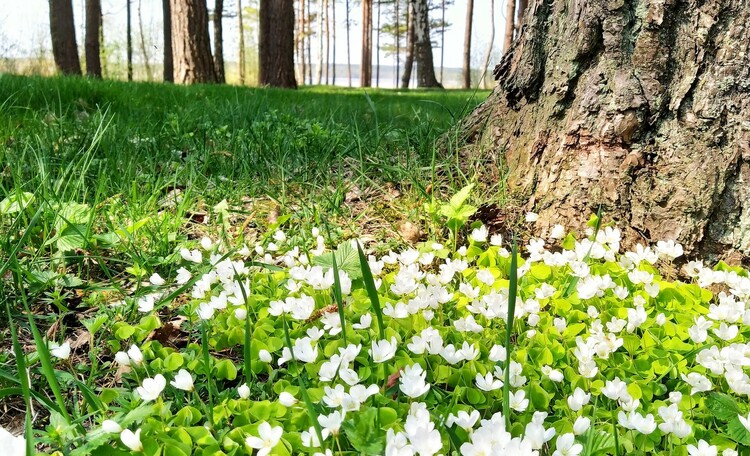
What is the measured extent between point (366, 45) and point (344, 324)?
22.4m

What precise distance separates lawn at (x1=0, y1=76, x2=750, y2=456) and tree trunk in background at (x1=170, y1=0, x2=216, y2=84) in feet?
22.5

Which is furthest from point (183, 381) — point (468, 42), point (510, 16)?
point (468, 42)

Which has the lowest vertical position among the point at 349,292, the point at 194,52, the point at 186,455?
the point at 186,455

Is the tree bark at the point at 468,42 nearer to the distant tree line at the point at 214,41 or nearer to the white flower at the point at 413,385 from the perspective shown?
the distant tree line at the point at 214,41

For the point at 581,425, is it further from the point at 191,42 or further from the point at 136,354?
the point at 191,42

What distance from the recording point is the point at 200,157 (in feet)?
9.48

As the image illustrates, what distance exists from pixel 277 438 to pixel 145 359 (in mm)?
539

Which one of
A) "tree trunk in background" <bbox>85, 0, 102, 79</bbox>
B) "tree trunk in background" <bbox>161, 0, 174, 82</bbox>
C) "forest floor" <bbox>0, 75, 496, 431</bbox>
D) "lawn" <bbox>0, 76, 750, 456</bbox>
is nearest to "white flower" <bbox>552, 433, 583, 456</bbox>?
"lawn" <bbox>0, 76, 750, 456</bbox>

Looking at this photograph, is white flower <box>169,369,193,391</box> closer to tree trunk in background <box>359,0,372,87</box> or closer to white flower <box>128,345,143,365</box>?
white flower <box>128,345,143,365</box>

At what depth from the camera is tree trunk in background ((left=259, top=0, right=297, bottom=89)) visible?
9.30 meters

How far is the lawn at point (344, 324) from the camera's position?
43.6 inches

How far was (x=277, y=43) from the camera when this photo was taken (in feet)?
31.4

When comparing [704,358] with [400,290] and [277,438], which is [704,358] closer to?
[400,290]

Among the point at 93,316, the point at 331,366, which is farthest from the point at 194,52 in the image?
the point at 331,366
